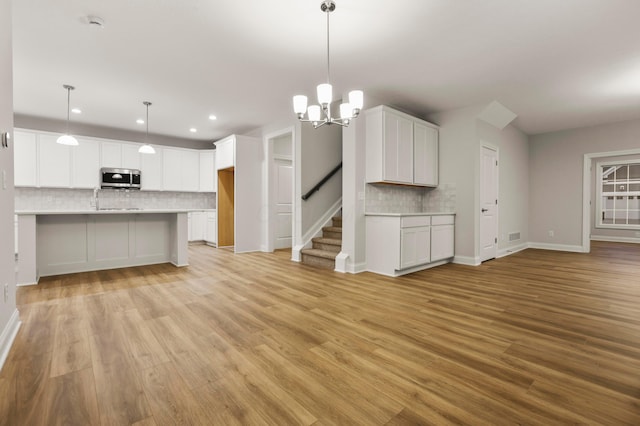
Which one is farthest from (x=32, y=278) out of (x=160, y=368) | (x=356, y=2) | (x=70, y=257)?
(x=356, y=2)

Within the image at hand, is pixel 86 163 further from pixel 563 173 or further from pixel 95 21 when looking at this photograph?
pixel 563 173

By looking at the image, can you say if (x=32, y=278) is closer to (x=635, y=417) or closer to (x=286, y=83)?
(x=286, y=83)

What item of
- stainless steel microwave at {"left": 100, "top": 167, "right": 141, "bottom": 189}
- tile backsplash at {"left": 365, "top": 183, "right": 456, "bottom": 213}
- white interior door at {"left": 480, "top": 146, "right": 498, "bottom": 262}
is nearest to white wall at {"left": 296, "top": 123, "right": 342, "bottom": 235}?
tile backsplash at {"left": 365, "top": 183, "right": 456, "bottom": 213}

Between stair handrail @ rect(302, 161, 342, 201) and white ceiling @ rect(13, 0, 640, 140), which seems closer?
white ceiling @ rect(13, 0, 640, 140)

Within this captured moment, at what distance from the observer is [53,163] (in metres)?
5.98

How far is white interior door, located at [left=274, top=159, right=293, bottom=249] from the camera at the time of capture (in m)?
6.65

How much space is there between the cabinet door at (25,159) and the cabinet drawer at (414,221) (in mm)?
6780

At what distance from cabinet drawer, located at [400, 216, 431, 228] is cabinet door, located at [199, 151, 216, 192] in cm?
541

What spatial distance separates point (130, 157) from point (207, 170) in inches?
66.9

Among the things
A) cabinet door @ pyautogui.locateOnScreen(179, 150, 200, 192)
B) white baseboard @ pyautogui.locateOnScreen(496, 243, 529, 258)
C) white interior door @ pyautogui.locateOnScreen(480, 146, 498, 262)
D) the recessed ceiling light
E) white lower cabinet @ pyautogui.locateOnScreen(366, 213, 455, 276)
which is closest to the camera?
the recessed ceiling light

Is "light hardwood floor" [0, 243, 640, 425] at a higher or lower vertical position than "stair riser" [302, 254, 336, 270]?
lower

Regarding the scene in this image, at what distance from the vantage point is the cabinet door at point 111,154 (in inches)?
258

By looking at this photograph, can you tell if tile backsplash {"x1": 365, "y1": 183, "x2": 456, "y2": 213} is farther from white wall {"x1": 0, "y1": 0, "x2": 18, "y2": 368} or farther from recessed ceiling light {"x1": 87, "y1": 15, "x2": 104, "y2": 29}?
white wall {"x1": 0, "y1": 0, "x2": 18, "y2": 368}

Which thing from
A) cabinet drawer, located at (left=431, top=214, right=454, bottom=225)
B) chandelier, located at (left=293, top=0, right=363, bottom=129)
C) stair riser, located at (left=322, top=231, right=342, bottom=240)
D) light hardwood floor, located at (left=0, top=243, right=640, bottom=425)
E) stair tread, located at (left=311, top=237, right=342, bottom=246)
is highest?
chandelier, located at (left=293, top=0, right=363, bottom=129)
